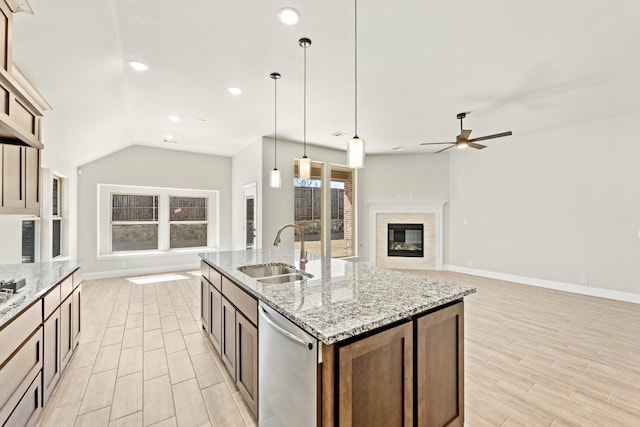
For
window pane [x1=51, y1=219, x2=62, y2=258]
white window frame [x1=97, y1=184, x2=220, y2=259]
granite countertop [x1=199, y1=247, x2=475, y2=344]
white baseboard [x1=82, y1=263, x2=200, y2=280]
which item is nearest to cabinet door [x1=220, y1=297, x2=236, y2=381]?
granite countertop [x1=199, y1=247, x2=475, y2=344]

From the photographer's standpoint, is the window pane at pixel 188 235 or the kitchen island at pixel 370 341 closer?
the kitchen island at pixel 370 341

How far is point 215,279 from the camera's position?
2619 millimetres

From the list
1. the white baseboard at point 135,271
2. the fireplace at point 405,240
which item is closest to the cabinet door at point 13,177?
the white baseboard at point 135,271

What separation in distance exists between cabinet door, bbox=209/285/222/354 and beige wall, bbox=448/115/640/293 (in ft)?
18.9

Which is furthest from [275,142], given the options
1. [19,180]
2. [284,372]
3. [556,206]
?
[556,206]

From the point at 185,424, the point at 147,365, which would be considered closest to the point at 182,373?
the point at 147,365

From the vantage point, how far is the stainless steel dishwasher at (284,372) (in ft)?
4.02

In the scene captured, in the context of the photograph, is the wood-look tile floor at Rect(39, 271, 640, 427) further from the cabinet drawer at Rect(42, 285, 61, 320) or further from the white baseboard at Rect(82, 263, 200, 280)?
the white baseboard at Rect(82, 263, 200, 280)

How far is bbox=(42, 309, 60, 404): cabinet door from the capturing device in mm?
1929

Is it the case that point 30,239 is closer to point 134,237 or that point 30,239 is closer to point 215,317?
point 134,237

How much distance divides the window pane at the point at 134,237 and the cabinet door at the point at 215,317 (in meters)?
4.54

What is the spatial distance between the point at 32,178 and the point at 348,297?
92.8 inches

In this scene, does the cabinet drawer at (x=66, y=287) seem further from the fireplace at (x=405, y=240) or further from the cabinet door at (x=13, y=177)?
the fireplace at (x=405, y=240)

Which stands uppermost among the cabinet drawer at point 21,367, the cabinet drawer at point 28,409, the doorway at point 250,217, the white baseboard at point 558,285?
the doorway at point 250,217
